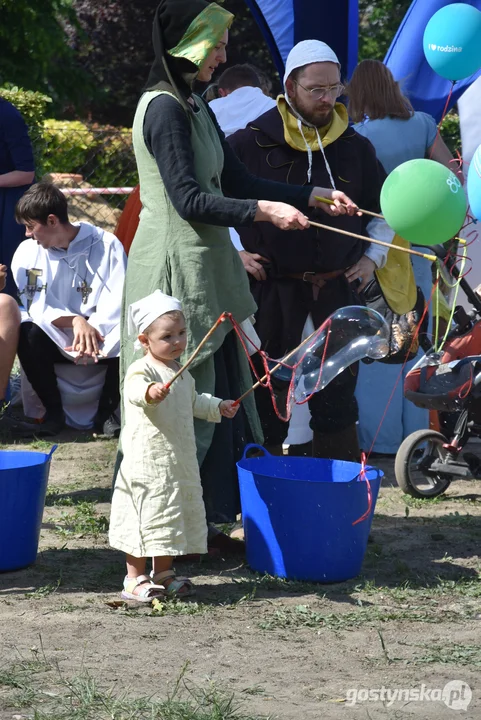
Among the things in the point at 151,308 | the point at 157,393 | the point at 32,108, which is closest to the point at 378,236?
the point at 151,308

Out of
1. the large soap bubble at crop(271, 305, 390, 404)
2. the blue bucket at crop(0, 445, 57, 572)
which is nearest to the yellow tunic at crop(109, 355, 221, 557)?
the blue bucket at crop(0, 445, 57, 572)

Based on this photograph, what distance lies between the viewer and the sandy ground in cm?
293

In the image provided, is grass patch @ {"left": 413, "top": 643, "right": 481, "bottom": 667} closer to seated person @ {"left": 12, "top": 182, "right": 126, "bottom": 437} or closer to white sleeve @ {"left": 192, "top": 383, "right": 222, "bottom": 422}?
white sleeve @ {"left": 192, "top": 383, "right": 222, "bottom": 422}

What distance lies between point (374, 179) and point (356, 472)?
1.29m

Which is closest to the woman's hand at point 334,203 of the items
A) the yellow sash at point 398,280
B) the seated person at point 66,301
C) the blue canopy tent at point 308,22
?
the yellow sash at point 398,280

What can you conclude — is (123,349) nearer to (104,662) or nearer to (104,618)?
(104,618)

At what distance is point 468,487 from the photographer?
5.67 m

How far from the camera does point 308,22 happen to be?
739cm

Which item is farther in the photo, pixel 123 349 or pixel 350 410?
pixel 350 410

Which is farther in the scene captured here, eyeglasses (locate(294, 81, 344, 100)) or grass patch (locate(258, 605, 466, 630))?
eyeglasses (locate(294, 81, 344, 100))

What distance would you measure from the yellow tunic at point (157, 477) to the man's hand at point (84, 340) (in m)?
2.84

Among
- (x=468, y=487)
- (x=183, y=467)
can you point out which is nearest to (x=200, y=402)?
(x=183, y=467)

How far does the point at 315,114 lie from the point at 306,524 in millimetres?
1660

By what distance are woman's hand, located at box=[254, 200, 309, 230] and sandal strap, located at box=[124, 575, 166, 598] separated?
4.15 feet
